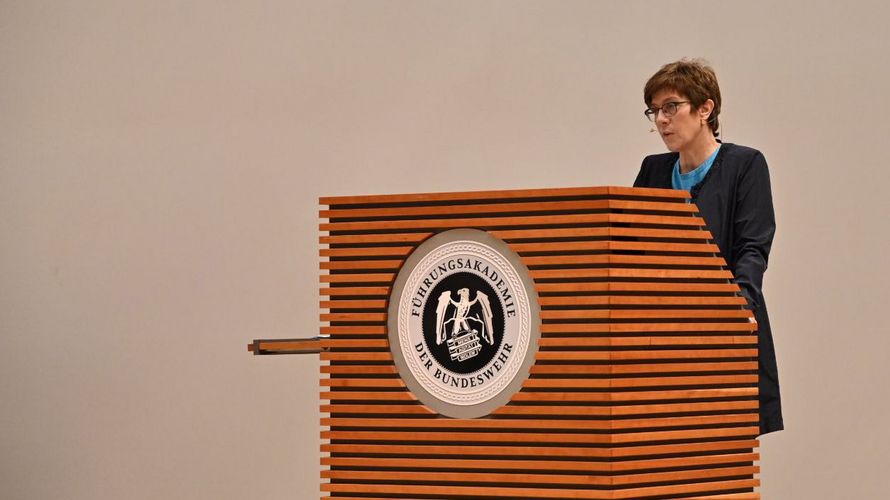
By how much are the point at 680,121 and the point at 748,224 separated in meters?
0.29

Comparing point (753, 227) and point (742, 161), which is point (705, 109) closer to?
point (742, 161)

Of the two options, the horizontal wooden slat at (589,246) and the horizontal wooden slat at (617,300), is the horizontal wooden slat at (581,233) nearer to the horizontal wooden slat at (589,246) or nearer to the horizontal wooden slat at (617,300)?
the horizontal wooden slat at (589,246)

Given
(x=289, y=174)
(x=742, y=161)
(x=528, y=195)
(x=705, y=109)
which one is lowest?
(x=528, y=195)

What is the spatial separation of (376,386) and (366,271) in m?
0.24

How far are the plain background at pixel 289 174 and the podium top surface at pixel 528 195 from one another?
242cm

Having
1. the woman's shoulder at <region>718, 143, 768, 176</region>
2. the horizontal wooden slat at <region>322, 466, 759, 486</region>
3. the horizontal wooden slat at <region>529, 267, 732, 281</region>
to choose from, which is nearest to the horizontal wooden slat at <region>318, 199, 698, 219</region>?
the horizontal wooden slat at <region>529, 267, 732, 281</region>

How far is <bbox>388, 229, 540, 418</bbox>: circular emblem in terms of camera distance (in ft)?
8.26

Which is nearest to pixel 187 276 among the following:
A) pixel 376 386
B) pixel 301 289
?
pixel 301 289

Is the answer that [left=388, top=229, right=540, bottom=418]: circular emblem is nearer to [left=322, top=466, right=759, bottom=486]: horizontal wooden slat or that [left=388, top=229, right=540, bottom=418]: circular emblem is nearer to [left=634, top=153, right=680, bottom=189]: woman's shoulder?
[left=322, top=466, right=759, bottom=486]: horizontal wooden slat

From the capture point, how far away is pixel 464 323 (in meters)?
2.55

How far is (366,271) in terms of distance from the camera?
8.74ft

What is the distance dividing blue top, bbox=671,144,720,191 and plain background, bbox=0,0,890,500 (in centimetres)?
187

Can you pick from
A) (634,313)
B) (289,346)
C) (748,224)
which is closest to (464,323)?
(634,313)

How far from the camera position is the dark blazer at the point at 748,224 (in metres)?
2.86
